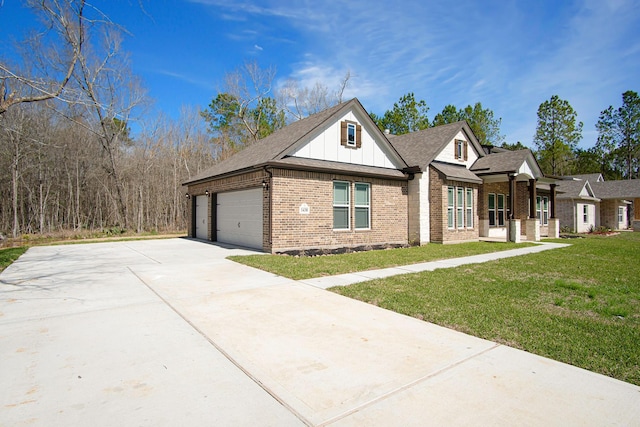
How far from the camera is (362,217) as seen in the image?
1370 cm

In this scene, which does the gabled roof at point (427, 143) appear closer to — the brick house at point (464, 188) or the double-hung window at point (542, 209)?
the brick house at point (464, 188)

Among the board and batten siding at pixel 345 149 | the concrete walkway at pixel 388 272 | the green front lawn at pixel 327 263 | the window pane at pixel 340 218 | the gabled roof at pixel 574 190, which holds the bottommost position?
the concrete walkway at pixel 388 272

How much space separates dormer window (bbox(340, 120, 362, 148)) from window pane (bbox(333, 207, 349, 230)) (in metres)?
2.60

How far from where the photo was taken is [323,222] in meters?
12.3

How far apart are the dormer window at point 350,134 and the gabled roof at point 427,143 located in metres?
3.09

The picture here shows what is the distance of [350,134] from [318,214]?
3.69 m

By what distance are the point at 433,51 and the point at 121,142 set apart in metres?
25.2

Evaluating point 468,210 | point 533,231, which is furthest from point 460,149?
point 533,231

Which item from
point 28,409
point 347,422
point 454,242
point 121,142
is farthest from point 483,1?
point 121,142

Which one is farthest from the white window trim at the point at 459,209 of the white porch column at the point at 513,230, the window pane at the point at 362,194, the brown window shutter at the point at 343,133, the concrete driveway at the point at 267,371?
the concrete driveway at the point at 267,371

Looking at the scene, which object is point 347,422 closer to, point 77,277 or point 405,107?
point 77,277

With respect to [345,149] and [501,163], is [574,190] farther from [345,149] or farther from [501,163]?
[345,149]

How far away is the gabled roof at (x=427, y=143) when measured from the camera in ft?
51.1

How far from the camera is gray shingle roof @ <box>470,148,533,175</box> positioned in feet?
54.2
